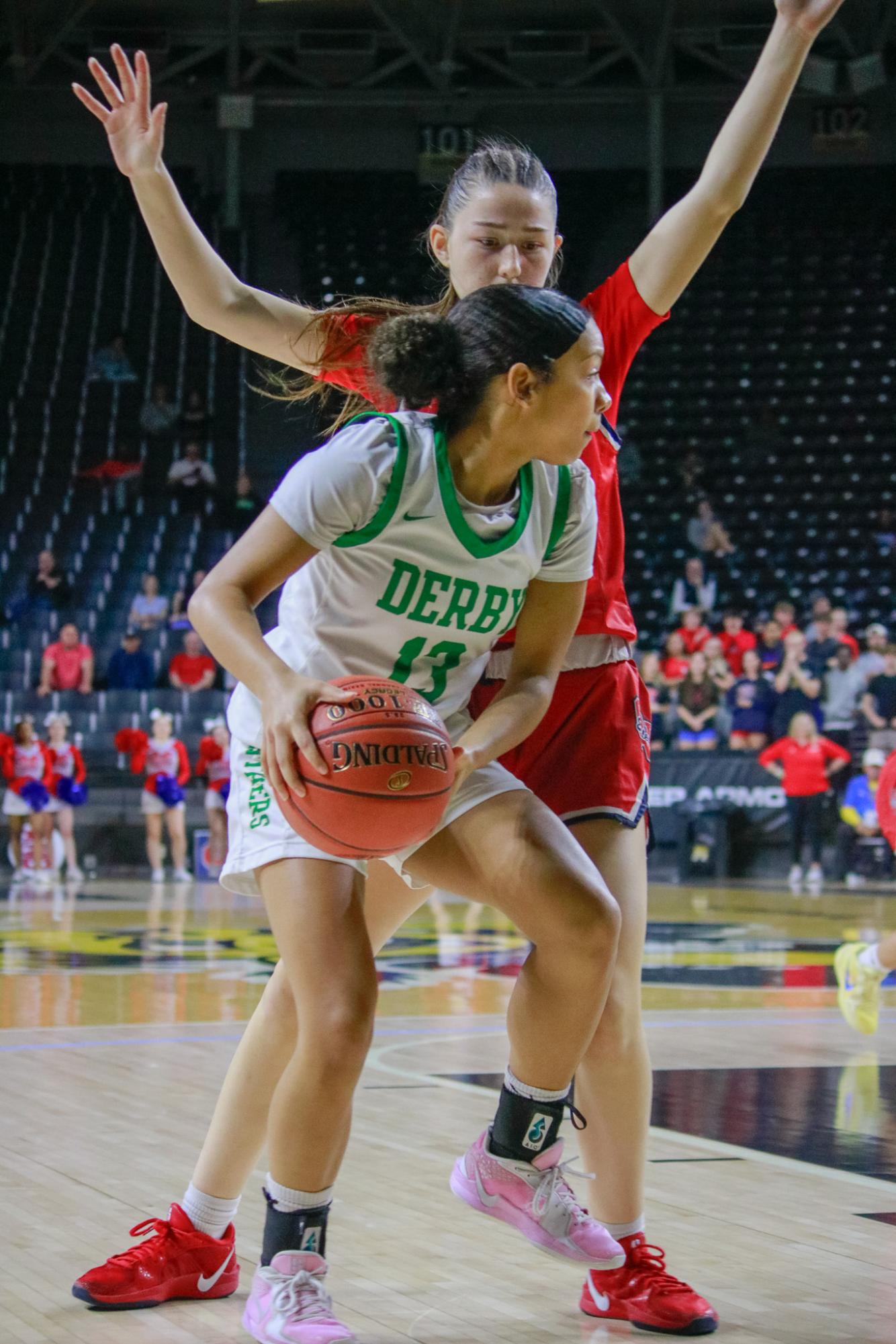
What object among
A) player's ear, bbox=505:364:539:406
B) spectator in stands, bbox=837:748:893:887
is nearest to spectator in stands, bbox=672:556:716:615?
spectator in stands, bbox=837:748:893:887

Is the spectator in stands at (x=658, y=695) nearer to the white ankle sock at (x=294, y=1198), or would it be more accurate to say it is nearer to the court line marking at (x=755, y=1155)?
the court line marking at (x=755, y=1155)

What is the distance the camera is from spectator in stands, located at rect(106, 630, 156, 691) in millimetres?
15547

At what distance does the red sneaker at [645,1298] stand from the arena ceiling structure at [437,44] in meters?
18.9

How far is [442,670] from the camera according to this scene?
279 centimetres

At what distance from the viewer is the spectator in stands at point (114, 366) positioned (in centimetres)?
2017

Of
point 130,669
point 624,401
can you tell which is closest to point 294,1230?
point 130,669

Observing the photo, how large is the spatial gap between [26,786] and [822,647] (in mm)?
6678

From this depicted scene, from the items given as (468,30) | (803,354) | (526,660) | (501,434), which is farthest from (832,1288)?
(468,30)

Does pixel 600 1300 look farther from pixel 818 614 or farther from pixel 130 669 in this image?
pixel 130 669

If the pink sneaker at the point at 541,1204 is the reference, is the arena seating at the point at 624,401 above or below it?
above

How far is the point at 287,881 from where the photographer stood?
2.56 meters

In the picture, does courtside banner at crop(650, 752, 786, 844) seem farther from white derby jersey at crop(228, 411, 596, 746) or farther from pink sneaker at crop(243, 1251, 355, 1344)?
pink sneaker at crop(243, 1251, 355, 1344)

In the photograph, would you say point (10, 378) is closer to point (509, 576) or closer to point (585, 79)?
point (585, 79)

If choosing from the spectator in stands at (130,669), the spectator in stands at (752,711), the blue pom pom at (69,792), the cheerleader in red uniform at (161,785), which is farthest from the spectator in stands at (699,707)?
the blue pom pom at (69,792)
